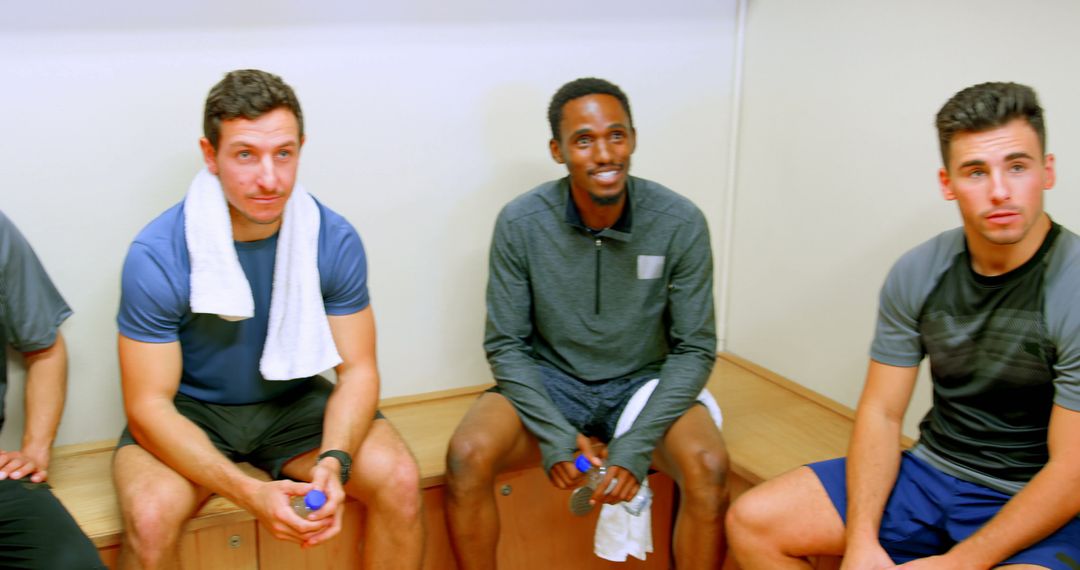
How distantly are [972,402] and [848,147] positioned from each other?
37.3 inches

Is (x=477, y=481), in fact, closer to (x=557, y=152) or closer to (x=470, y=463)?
(x=470, y=463)

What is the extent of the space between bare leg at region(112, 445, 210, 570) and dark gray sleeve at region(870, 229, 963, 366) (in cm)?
137

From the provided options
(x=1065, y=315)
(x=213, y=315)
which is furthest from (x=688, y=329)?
(x=213, y=315)

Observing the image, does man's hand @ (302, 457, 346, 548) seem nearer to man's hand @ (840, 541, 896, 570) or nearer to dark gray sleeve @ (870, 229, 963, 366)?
man's hand @ (840, 541, 896, 570)

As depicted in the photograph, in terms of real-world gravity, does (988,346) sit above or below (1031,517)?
above

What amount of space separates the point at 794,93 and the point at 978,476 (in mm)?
1287

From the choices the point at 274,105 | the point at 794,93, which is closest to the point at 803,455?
the point at 794,93

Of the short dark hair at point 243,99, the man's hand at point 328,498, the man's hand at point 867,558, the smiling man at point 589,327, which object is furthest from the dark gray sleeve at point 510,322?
the man's hand at point 867,558

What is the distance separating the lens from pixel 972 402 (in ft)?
5.78

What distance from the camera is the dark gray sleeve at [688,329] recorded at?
214 centimetres

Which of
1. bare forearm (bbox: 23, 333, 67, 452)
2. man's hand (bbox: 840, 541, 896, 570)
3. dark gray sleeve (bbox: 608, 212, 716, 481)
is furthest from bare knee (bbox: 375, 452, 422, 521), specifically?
man's hand (bbox: 840, 541, 896, 570)

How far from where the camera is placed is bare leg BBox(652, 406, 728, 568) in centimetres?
203

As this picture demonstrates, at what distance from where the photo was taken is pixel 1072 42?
1.95 m

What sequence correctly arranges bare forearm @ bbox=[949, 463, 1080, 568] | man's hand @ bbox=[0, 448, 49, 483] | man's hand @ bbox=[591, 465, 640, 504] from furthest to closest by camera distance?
man's hand @ bbox=[591, 465, 640, 504]
man's hand @ bbox=[0, 448, 49, 483]
bare forearm @ bbox=[949, 463, 1080, 568]
